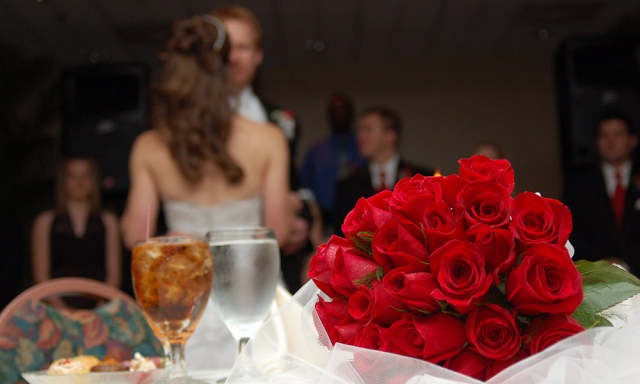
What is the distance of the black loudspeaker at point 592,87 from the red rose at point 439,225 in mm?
5516

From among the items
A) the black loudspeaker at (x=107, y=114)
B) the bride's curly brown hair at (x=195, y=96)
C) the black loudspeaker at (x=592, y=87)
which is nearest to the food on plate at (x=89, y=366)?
the bride's curly brown hair at (x=195, y=96)

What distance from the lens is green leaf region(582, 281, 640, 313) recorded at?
511mm

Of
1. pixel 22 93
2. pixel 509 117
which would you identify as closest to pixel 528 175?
pixel 509 117

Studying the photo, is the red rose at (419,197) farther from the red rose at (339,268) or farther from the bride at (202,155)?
the bride at (202,155)

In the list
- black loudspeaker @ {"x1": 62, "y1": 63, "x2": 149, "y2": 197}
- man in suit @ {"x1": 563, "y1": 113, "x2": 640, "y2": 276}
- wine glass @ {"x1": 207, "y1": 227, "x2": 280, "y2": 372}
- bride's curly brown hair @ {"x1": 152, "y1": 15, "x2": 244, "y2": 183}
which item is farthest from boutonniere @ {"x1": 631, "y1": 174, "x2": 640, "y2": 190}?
wine glass @ {"x1": 207, "y1": 227, "x2": 280, "y2": 372}

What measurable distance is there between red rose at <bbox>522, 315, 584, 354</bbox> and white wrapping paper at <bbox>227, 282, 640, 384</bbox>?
0.03 ft

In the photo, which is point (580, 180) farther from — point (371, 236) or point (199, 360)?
point (371, 236)

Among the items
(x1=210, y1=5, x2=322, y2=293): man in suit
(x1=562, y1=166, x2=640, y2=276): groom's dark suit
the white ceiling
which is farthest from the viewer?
the white ceiling

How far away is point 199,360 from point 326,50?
575cm

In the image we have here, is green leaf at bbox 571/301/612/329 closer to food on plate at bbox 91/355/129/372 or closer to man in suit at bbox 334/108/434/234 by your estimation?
food on plate at bbox 91/355/129/372

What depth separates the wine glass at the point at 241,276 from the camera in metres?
0.76

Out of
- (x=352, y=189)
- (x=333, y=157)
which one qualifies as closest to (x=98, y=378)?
(x=352, y=189)

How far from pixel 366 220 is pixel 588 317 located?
0.55 ft

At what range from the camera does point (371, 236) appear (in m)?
0.52
